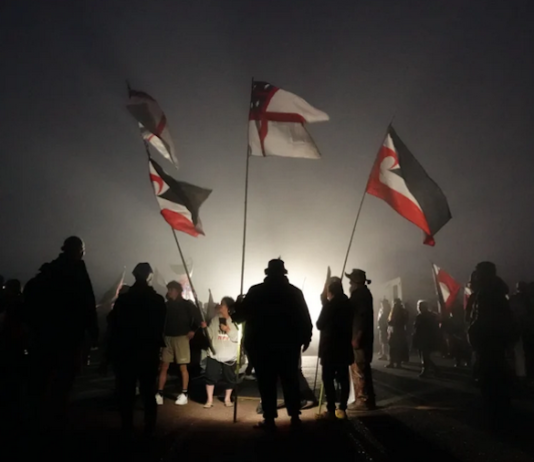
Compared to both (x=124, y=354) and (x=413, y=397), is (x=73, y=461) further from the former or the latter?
(x=413, y=397)

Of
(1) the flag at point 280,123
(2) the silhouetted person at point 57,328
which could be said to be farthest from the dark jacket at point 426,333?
(2) the silhouetted person at point 57,328

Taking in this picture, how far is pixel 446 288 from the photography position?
564 inches

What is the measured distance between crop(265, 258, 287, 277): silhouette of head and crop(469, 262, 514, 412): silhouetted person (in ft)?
11.7

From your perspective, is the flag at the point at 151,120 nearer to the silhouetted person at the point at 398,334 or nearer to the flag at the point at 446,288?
the silhouetted person at the point at 398,334

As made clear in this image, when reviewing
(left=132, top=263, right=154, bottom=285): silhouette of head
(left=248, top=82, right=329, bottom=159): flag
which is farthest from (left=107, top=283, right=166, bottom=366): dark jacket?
(left=248, top=82, right=329, bottom=159): flag

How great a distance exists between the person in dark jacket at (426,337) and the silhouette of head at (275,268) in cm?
821

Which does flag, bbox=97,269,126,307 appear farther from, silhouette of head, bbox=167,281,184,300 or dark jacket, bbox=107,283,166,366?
dark jacket, bbox=107,283,166,366

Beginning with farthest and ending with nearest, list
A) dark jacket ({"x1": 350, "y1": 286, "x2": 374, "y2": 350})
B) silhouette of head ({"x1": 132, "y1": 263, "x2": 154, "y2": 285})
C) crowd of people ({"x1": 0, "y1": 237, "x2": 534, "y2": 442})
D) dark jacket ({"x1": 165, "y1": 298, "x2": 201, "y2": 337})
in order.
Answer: dark jacket ({"x1": 165, "y1": 298, "x2": 201, "y2": 337}) → dark jacket ({"x1": 350, "y1": 286, "x2": 374, "y2": 350}) → silhouette of head ({"x1": 132, "y1": 263, "x2": 154, "y2": 285}) → crowd of people ({"x1": 0, "y1": 237, "x2": 534, "y2": 442})

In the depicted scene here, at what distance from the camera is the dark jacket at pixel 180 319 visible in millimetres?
8008

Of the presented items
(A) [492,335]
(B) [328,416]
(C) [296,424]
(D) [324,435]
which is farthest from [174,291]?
(A) [492,335]

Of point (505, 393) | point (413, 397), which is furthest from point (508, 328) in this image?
point (413, 397)

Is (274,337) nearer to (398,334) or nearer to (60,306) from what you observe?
(60,306)

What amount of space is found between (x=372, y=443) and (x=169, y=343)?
4.42 metres

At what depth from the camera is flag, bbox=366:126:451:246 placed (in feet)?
24.4
